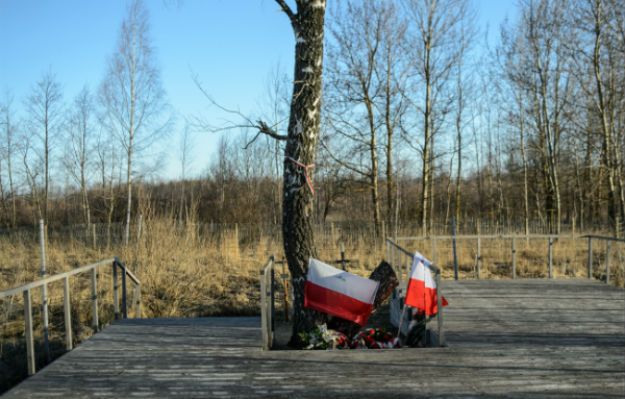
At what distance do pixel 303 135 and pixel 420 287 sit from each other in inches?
97.4

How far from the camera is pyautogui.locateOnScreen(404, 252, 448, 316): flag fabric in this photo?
609 centimetres

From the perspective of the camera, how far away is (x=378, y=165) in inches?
862

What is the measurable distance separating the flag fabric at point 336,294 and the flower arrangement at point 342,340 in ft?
0.98

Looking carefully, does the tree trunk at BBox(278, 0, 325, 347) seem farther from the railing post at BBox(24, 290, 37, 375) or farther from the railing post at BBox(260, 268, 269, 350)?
the railing post at BBox(24, 290, 37, 375)

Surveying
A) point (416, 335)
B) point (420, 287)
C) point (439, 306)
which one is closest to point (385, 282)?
point (416, 335)

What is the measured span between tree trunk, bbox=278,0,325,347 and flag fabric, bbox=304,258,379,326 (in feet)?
1.22

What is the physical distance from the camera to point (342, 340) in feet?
21.8

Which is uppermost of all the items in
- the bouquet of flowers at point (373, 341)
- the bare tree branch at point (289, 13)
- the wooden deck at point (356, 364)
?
the bare tree branch at point (289, 13)

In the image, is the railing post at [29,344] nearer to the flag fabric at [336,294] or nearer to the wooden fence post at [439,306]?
the flag fabric at [336,294]

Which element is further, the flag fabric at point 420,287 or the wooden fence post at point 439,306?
the flag fabric at point 420,287

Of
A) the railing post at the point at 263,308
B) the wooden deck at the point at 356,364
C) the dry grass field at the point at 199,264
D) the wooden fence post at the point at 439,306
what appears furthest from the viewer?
the dry grass field at the point at 199,264

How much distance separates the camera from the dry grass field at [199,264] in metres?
11.3

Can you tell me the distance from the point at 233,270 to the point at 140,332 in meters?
7.91

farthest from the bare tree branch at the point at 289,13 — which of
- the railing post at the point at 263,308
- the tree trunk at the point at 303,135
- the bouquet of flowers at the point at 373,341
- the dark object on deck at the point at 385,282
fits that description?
the dark object on deck at the point at 385,282
